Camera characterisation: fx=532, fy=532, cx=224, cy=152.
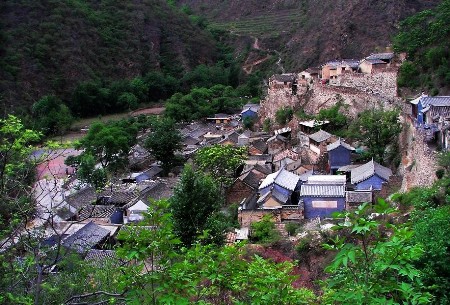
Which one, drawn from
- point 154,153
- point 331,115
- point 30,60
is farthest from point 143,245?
point 30,60

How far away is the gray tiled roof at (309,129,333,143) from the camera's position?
22462 mm

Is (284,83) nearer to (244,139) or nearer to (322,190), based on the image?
(244,139)

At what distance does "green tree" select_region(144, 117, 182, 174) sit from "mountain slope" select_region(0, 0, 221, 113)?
1839cm

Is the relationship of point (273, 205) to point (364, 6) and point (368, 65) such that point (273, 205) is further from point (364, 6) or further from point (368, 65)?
point (364, 6)

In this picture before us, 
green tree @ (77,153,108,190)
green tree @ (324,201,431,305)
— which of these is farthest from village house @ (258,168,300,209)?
green tree @ (324,201,431,305)

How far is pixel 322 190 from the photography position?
17.6m

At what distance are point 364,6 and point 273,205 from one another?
1249 inches

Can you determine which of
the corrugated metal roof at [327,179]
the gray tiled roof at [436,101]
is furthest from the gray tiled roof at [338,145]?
the gray tiled roof at [436,101]

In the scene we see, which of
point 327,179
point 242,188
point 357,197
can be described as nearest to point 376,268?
A: point 357,197

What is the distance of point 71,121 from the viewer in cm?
4534

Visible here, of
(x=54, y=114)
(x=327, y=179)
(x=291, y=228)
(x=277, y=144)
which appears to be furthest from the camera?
(x=54, y=114)

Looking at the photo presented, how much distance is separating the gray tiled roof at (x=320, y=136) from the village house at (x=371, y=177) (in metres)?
4.02

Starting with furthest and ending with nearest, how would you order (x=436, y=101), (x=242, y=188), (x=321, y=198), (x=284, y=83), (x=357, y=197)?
(x=284, y=83) < (x=242, y=188) < (x=436, y=101) < (x=321, y=198) < (x=357, y=197)

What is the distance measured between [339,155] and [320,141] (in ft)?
4.76
